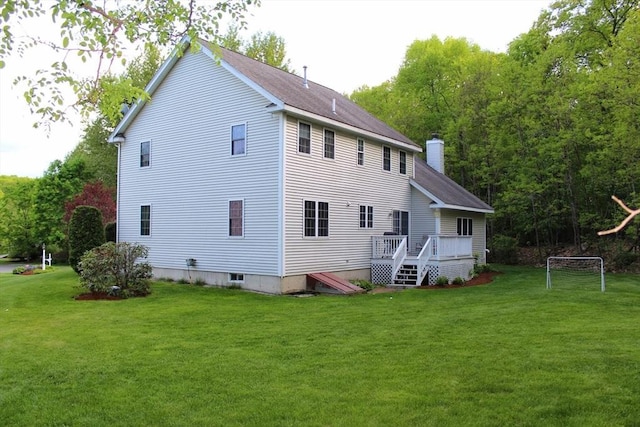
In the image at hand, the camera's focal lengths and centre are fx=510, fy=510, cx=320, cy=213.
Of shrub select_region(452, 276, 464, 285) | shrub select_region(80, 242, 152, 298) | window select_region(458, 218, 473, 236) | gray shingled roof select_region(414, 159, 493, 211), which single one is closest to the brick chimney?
gray shingled roof select_region(414, 159, 493, 211)

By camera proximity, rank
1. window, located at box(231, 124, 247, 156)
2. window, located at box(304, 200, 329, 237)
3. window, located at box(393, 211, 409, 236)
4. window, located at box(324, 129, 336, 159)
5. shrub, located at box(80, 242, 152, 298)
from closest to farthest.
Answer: shrub, located at box(80, 242, 152, 298) → window, located at box(304, 200, 329, 237) → window, located at box(231, 124, 247, 156) → window, located at box(324, 129, 336, 159) → window, located at box(393, 211, 409, 236)

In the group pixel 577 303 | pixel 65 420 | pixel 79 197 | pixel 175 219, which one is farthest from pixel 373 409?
pixel 79 197

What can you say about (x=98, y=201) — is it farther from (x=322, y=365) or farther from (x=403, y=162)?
(x=322, y=365)

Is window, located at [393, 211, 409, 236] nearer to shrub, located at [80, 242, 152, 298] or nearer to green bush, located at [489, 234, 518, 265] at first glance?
shrub, located at [80, 242, 152, 298]

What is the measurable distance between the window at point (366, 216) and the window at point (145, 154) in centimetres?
788

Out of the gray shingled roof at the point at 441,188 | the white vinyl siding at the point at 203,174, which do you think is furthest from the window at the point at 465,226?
the white vinyl siding at the point at 203,174

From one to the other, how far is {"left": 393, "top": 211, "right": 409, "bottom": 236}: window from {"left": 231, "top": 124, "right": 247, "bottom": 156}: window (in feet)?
23.6

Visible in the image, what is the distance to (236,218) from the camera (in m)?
15.6

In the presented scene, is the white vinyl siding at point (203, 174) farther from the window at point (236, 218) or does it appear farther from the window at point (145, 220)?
the window at point (145, 220)

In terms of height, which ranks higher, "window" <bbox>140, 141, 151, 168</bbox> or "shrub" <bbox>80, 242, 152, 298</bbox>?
"window" <bbox>140, 141, 151, 168</bbox>

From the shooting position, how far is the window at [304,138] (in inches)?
600

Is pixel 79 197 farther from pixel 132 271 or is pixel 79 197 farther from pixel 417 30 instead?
pixel 417 30

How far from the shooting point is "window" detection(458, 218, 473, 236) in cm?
2328

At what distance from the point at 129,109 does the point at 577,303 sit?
51.9 ft
